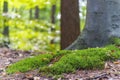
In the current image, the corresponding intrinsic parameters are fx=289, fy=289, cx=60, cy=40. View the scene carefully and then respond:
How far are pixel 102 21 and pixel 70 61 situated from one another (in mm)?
1389

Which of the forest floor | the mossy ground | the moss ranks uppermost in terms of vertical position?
the moss

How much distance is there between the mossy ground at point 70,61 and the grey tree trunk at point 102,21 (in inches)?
18.2

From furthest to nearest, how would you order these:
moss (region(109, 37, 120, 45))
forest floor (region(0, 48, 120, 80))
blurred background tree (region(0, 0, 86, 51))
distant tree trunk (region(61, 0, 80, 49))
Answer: blurred background tree (region(0, 0, 86, 51)) < distant tree trunk (region(61, 0, 80, 49)) < moss (region(109, 37, 120, 45)) < forest floor (region(0, 48, 120, 80))

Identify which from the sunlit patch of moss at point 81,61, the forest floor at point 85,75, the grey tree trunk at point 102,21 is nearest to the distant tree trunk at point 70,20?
the grey tree trunk at point 102,21

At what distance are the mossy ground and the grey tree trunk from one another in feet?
1.52

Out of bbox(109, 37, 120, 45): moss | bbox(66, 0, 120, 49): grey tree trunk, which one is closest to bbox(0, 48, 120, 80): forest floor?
bbox(109, 37, 120, 45): moss

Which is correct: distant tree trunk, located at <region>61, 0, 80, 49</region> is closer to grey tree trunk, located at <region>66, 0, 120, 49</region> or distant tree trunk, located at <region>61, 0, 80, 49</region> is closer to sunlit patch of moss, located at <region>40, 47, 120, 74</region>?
grey tree trunk, located at <region>66, 0, 120, 49</region>

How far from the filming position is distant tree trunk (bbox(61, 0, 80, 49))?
7.62 metres

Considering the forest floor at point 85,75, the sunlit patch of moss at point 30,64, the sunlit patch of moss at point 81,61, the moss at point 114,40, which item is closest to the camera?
the forest floor at point 85,75

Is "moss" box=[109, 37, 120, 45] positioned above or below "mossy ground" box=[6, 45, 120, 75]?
above

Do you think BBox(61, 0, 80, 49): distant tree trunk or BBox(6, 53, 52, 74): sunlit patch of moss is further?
BBox(61, 0, 80, 49): distant tree trunk

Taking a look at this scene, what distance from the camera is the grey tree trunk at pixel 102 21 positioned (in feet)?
18.0

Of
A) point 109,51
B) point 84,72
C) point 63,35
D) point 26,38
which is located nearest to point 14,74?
point 84,72

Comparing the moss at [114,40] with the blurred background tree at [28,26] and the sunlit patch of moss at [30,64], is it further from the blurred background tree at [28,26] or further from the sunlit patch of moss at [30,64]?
the blurred background tree at [28,26]
